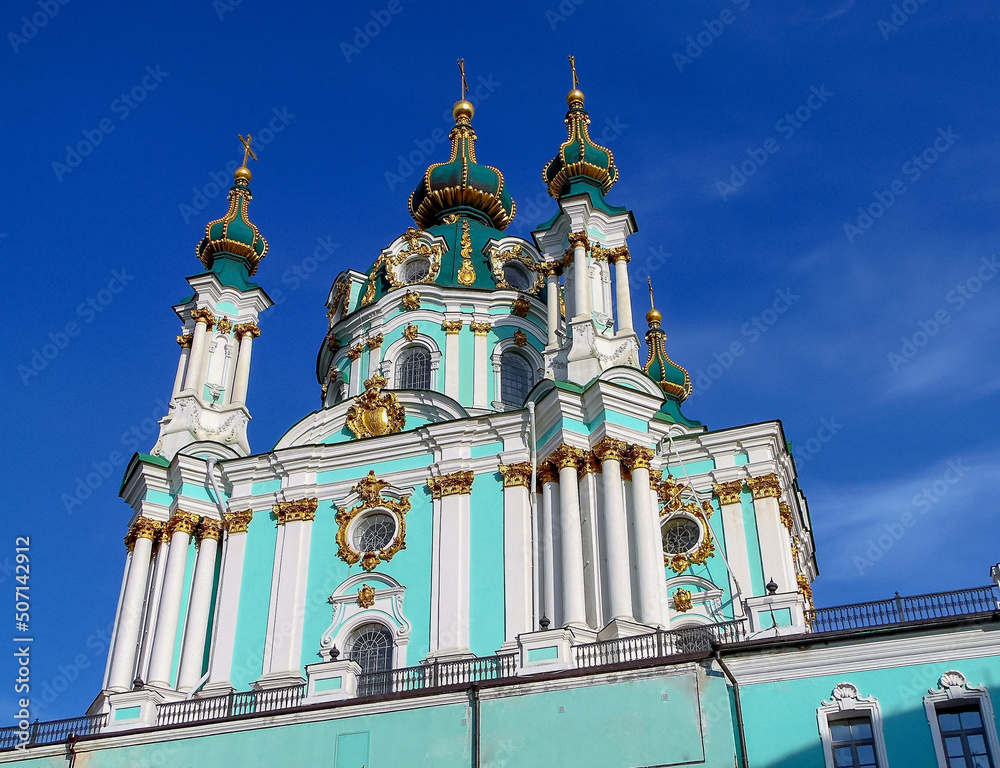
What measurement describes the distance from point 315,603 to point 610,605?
261 inches

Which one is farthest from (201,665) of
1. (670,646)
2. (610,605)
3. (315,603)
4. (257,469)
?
(670,646)

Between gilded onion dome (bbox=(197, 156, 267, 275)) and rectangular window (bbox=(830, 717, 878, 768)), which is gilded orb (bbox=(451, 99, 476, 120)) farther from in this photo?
rectangular window (bbox=(830, 717, 878, 768))

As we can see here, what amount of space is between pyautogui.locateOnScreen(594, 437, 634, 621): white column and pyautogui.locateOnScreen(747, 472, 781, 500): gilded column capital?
478 cm

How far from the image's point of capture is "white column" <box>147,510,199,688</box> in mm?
24969

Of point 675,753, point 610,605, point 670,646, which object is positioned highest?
point 610,605

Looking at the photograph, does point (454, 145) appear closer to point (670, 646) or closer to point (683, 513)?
point (683, 513)

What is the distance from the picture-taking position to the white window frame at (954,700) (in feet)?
53.4

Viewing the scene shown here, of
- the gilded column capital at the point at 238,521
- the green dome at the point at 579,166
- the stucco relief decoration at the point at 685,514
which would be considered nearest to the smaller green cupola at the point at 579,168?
the green dome at the point at 579,166

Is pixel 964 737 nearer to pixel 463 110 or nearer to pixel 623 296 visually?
pixel 623 296

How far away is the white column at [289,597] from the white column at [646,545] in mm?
6931

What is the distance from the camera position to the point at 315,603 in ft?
82.9

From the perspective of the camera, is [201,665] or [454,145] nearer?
[201,665]

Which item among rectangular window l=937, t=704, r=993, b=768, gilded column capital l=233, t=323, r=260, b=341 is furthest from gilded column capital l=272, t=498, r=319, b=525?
rectangular window l=937, t=704, r=993, b=768

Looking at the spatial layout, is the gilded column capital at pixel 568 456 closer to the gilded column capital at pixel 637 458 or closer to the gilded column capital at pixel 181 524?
the gilded column capital at pixel 637 458
